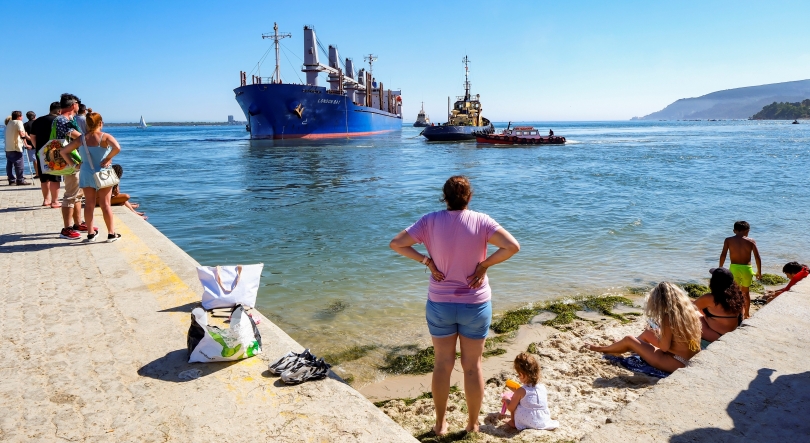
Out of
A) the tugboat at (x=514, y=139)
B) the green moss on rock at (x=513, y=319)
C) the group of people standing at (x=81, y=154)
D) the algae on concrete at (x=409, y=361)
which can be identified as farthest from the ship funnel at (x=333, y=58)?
the algae on concrete at (x=409, y=361)

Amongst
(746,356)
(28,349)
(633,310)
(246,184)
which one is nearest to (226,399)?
(28,349)

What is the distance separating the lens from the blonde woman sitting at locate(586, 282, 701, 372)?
432cm

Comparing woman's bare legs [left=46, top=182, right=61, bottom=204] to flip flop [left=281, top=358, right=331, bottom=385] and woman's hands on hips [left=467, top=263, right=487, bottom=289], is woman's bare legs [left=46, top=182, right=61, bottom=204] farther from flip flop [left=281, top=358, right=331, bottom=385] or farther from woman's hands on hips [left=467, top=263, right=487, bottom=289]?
woman's hands on hips [left=467, top=263, right=487, bottom=289]

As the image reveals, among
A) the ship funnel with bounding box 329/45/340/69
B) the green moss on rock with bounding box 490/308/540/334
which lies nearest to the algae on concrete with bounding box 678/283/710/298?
the green moss on rock with bounding box 490/308/540/334

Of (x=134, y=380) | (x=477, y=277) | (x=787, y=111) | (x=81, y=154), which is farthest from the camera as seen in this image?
(x=787, y=111)

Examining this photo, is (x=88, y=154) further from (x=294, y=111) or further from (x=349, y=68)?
(x=349, y=68)

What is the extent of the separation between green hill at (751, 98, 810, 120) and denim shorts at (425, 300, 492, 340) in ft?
702

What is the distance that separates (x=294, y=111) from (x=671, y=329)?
4769 cm

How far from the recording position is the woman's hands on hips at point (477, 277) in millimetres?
3010

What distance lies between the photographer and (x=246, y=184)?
20703mm

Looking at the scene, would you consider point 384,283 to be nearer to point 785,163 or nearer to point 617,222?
point 617,222

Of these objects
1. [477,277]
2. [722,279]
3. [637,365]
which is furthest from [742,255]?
[477,277]

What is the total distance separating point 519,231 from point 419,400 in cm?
809

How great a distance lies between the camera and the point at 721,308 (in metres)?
4.63
